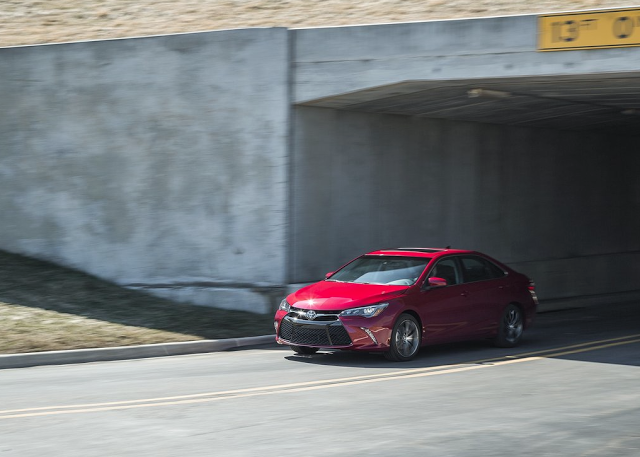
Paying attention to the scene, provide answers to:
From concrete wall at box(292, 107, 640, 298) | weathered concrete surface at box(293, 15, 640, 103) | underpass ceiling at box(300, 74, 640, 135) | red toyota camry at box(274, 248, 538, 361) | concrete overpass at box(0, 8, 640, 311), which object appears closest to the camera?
red toyota camry at box(274, 248, 538, 361)

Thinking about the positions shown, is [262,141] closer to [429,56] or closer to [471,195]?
[429,56]

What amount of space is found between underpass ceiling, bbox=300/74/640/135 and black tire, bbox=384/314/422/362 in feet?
16.1

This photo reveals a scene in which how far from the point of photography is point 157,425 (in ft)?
26.1

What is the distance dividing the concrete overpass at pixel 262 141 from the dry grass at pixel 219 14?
3291 millimetres

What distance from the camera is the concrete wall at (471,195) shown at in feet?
55.9

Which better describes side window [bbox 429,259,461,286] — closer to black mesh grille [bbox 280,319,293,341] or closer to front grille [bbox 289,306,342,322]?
front grille [bbox 289,306,342,322]

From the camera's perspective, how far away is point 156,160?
57.5 ft

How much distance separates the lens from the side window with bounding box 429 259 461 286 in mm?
13009

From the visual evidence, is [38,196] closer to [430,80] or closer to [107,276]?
[107,276]

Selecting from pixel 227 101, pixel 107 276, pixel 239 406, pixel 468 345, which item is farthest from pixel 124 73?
pixel 239 406

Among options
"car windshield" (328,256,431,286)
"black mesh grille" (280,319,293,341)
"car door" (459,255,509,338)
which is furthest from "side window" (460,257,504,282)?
"black mesh grille" (280,319,293,341)

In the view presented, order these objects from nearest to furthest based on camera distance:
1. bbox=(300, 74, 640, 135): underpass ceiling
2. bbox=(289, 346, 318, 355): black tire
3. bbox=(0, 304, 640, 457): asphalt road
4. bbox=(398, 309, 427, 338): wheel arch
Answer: bbox=(0, 304, 640, 457): asphalt road < bbox=(398, 309, 427, 338): wheel arch < bbox=(289, 346, 318, 355): black tire < bbox=(300, 74, 640, 135): underpass ceiling

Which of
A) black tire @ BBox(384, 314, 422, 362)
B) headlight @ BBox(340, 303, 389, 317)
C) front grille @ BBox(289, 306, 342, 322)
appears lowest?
black tire @ BBox(384, 314, 422, 362)

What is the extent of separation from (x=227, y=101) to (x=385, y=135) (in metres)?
3.20
